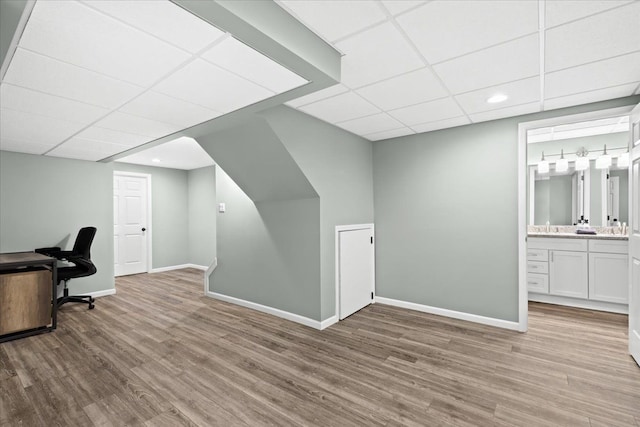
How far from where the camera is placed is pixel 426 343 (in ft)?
9.08

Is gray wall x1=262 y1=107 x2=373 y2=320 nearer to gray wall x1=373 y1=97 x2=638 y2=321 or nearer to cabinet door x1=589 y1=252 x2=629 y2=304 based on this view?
gray wall x1=373 y1=97 x2=638 y2=321

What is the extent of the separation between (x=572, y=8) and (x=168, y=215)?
23.1 ft

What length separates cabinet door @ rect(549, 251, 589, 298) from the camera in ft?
12.2

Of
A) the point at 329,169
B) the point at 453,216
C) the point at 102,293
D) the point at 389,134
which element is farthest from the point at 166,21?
the point at 102,293

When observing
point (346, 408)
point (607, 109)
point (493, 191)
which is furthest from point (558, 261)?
point (346, 408)

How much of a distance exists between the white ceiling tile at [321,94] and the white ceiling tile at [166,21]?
1.10m

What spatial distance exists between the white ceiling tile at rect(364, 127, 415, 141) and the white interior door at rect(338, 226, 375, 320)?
120cm

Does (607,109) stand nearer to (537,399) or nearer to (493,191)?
(493,191)

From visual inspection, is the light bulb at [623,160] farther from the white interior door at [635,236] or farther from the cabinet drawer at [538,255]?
the white interior door at [635,236]

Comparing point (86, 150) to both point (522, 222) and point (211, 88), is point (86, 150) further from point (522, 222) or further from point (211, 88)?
point (522, 222)

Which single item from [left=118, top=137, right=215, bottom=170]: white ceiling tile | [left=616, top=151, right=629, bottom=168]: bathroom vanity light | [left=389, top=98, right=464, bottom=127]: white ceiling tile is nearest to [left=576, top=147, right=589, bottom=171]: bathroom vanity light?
[left=616, top=151, right=629, bottom=168]: bathroom vanity light

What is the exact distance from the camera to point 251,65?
1.77m

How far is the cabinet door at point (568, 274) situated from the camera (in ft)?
12.2

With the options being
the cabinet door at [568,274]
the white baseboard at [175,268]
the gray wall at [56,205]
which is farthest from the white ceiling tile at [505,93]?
the white baseboard at [175,268]
